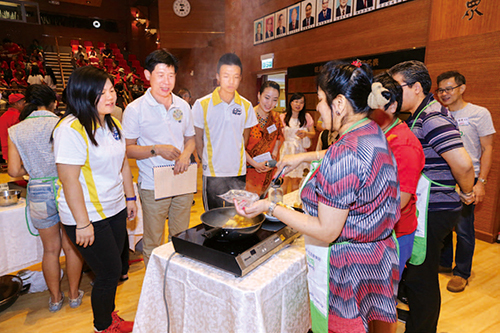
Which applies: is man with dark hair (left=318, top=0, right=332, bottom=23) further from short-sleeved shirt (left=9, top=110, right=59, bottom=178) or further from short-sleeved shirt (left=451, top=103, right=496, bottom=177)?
short-sleeved shirt (left=9, top=110, right=59, bottom=178)

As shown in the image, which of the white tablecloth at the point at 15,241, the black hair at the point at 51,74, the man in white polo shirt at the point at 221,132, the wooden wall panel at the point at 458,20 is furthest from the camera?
the black hair at the point at 51,74

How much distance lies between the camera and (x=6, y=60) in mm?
11312

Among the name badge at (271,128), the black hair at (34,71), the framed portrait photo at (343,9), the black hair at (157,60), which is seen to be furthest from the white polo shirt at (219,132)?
the black hair at (34,71)

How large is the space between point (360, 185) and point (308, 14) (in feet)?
16.2

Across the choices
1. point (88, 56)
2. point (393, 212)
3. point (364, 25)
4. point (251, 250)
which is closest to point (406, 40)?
point (364, 25)

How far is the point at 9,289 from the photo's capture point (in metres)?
2.25

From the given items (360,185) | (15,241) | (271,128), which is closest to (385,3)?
(271,128)

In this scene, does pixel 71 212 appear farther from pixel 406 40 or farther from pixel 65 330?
pixel 406 40

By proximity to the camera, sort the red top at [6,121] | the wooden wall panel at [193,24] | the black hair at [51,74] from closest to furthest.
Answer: the red top at [6,121] → the wooden wall panel at [193,24] → the black hair at [51,74]

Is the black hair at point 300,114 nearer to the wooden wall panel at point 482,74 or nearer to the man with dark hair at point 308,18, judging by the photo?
the wooden wall panel at point 482,74

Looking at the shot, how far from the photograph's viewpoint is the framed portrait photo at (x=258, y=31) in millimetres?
6332

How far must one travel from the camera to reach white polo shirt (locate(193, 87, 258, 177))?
2285mm

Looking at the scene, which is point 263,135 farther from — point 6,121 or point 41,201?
point 6,121

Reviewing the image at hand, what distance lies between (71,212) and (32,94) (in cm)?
104
